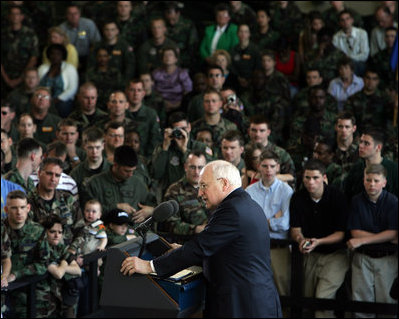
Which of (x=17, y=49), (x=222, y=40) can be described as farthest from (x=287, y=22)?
(x=17, y=49)

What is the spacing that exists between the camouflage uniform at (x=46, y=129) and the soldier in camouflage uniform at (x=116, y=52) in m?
1.82

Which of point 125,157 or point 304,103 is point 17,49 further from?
point 125,157

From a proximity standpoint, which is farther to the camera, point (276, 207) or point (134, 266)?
point (276, 207)

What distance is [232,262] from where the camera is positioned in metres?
4.43

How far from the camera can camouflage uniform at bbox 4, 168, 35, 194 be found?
7.79 meters

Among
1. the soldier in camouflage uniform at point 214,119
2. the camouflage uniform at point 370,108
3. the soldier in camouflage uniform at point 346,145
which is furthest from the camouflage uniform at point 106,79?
the soldier in camouflage uniform at point 346,145

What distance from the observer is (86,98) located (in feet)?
33.4

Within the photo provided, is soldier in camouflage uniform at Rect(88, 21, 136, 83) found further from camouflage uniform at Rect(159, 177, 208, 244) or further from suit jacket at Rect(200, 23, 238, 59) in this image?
camouflage uniform at Rect(159, 177, 208, 244)

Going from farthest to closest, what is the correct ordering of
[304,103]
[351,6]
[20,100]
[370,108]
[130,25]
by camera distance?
[351,6] → [130,25] → [20,100] → [304,103] → [370,108]

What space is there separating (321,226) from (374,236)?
51cm

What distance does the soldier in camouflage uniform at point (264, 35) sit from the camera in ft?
39.8

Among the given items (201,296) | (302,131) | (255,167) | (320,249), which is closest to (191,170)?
(255,167)

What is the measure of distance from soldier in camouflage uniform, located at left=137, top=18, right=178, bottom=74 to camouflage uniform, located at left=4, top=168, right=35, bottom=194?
426 cm

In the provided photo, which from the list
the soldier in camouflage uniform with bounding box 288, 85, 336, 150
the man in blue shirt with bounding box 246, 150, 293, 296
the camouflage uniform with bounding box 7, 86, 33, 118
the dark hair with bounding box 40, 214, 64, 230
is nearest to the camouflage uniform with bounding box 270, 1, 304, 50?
the soldier in camouflage uniform with bounding box 288, 85, 336, 150
